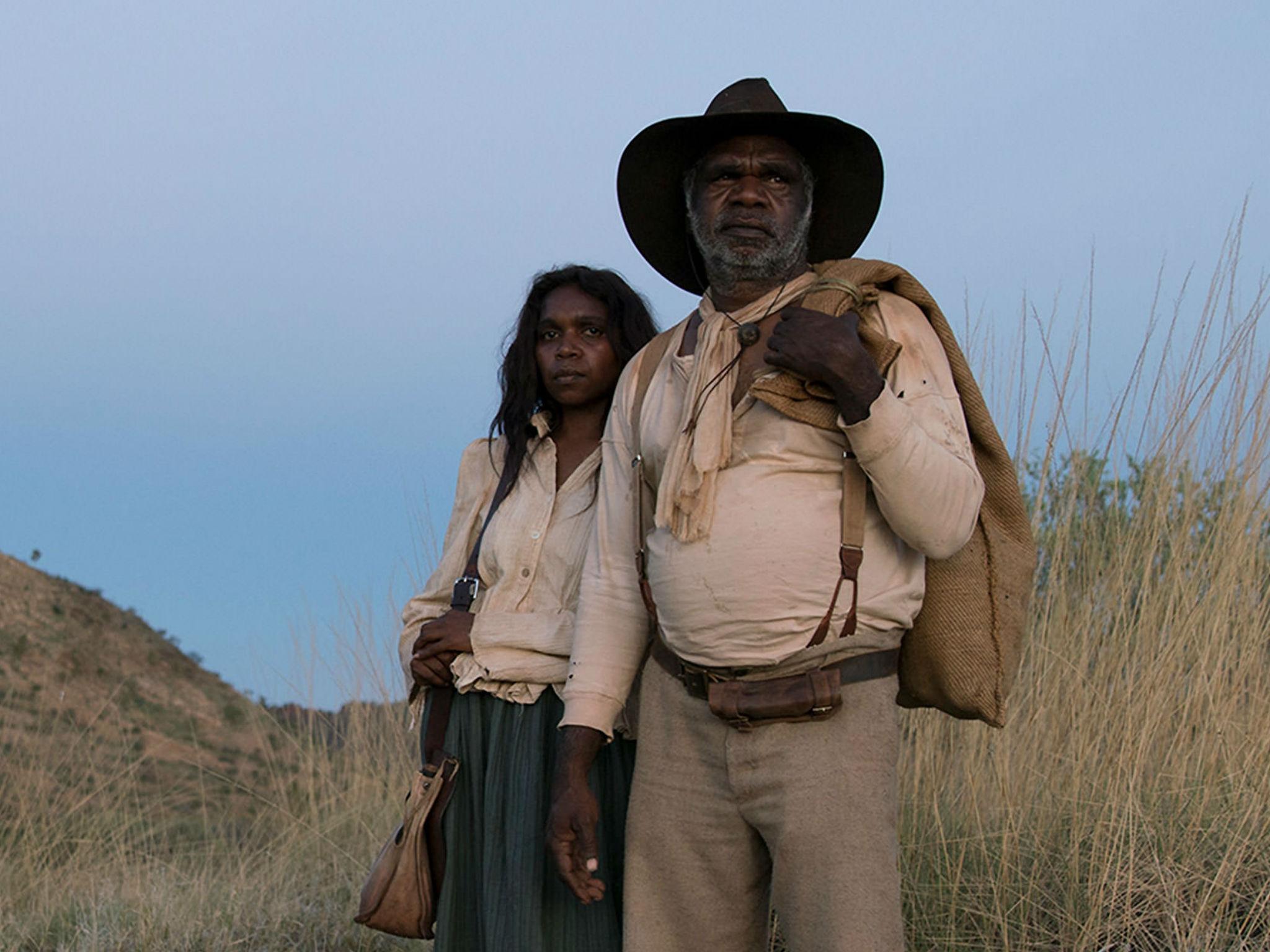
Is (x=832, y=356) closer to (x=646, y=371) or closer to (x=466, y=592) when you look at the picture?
(x=646, y=371)

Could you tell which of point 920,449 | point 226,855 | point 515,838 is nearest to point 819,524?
point 920,449

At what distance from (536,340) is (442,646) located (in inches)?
35.1

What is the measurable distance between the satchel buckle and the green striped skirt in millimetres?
227

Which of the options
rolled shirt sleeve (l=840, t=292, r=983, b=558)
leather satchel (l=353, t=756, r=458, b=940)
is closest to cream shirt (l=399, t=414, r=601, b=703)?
leather satchel (l=353, t=756, r=458, b=940)

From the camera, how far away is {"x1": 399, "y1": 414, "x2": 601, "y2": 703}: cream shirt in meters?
3.18

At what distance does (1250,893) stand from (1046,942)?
0.60 meters

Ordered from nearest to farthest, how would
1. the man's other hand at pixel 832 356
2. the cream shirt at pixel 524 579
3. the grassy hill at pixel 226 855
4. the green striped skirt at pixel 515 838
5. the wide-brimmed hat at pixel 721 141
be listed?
1. the man's other hand at pixel 832 356
2. the wide-brimmed hat at pixel 721 141
3. the green striped skirt at pixel 515 838
4. the cream shirt at pixel 524 579
5. the grassy hill at pixel 226 855

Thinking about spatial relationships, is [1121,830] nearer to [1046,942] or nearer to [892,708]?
[1046,942]

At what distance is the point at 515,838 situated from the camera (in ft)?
10.2

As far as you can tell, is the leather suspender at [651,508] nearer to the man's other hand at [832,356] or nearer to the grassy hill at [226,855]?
the man's other hand at [832,356]

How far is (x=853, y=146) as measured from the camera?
3.00 meters

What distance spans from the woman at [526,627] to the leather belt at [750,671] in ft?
1.81

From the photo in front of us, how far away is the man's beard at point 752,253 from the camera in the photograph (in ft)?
9.26

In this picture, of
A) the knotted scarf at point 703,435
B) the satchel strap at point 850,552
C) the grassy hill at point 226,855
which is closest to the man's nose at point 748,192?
the knotted scarf at point 703,435
